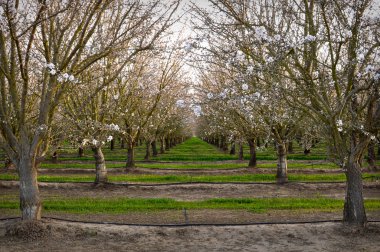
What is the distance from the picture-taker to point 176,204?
13953mm

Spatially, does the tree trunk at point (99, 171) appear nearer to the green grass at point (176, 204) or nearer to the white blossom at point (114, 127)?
the green grass at point (176, 204)

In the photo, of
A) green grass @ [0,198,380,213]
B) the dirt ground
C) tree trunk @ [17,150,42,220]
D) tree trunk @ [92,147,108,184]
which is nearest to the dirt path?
tree trunk @ [92,147,108,184]

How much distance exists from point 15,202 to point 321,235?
10.2 m

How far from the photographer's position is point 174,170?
24.9m

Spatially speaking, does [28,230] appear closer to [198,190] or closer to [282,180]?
[198,190]

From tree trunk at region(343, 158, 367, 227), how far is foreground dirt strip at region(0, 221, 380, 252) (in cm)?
31

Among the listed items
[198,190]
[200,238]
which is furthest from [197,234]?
[198,190]

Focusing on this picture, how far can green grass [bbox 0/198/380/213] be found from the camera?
13297mm

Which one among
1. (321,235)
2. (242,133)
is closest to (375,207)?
(321,235)

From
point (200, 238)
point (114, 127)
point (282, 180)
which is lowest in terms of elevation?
point (200, 238)

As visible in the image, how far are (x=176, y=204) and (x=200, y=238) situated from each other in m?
4.35

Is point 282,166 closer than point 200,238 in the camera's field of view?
No

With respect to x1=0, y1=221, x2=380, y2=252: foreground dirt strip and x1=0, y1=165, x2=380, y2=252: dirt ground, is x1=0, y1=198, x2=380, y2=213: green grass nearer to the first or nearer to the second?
x1=0, y1=165, x2=380, y2=252: dirt ground

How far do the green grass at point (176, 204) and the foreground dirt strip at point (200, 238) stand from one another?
2.84 meters
